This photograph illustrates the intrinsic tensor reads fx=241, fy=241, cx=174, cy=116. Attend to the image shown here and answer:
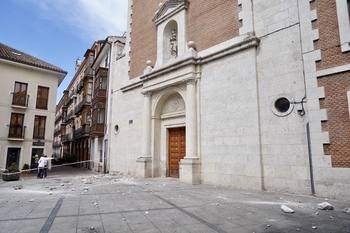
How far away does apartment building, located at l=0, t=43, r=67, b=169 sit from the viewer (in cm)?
1845

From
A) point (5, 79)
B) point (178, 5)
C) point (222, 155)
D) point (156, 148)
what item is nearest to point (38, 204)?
point (222, 155)

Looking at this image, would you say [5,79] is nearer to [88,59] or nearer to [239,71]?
[88,59]

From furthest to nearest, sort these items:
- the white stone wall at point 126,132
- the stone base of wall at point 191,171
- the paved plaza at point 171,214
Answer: the white stone wall at point 126,132 → the stone base of wall at point 191,171 → the paved plaza at point 171,214

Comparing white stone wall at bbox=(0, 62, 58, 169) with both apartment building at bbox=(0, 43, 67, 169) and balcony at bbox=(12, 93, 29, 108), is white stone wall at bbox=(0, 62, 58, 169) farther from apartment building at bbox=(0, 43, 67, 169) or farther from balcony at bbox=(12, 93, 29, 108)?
balcony at bbox=(12, 93, 29, 108)

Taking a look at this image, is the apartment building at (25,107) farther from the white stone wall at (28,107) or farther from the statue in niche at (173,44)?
the statue in niche at (173,44)

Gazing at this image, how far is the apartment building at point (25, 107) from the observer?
1845cm

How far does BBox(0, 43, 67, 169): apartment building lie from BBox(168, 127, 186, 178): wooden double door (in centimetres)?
1299

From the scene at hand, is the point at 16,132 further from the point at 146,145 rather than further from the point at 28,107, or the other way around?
the point at 146,145

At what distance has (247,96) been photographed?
27.9 feet

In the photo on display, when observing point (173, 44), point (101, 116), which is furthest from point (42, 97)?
point (173, 44)

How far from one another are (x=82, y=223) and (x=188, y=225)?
73.0 inches

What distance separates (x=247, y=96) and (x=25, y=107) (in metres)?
18.0

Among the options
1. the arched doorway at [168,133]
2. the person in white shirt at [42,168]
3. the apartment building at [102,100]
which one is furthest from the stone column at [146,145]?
the apartment building at [102,100]

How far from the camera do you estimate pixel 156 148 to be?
12383 millimetres
